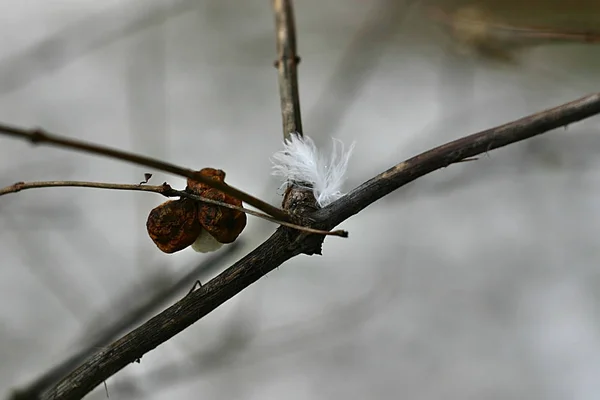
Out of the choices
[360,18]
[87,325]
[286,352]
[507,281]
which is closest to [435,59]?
[360,18]

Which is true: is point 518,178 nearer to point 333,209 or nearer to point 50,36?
point 333,209

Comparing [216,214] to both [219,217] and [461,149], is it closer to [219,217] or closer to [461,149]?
[219,217]

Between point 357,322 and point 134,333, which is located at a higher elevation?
point 357,322

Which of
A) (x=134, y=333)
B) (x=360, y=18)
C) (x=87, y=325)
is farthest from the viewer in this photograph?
(x=360, y=18)

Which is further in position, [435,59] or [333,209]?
[435,59]

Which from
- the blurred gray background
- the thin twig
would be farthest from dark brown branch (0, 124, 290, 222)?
the blurred gray background

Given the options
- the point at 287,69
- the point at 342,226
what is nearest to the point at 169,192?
the point at 287,69

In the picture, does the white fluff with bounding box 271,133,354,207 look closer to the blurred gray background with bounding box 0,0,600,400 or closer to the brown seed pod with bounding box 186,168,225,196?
the brown seed pod with bounding box 186,168,225,196
